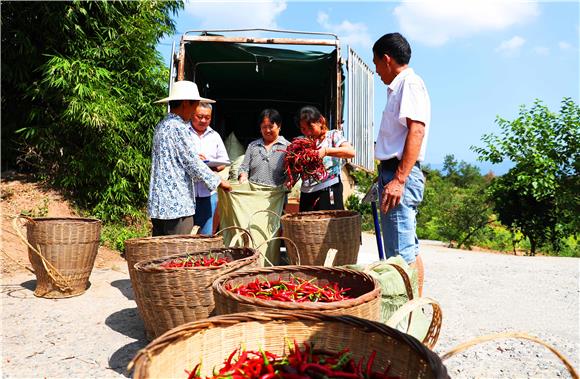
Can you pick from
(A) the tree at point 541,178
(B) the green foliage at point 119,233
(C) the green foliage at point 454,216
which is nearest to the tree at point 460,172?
(C) the green foliage at point 454,216

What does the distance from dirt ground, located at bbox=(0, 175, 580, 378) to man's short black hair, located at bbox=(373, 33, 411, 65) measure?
1.92 meters

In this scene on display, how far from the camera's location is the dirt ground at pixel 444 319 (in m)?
2.81

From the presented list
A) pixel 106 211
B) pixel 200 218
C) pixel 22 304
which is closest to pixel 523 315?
pixel 200 218

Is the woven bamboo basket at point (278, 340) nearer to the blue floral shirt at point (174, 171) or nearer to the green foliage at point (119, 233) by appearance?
the blue floral shirt at point (174, 171)

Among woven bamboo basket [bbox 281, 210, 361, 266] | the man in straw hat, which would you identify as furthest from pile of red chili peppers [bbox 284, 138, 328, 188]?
the man in straw hat

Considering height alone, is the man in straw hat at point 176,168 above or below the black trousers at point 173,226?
above

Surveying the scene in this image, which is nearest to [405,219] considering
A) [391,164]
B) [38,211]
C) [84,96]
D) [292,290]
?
[391,164]

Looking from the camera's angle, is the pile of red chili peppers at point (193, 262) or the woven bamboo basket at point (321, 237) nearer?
the pile of red chili peppers at point (193, 262)

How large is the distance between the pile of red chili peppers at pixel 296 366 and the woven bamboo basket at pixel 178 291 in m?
0.99

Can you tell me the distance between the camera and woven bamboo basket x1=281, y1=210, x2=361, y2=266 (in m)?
3.56

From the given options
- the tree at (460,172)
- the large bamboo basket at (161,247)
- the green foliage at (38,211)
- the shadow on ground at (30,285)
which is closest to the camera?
the large bamboo basket at (161,247)

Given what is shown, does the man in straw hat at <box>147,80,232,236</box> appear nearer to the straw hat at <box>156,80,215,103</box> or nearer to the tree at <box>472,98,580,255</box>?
the straw hat at <box>156,80,215,103</box>

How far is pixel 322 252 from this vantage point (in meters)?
3.59

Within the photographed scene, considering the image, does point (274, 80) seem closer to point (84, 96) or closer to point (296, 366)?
point (84, 96)
